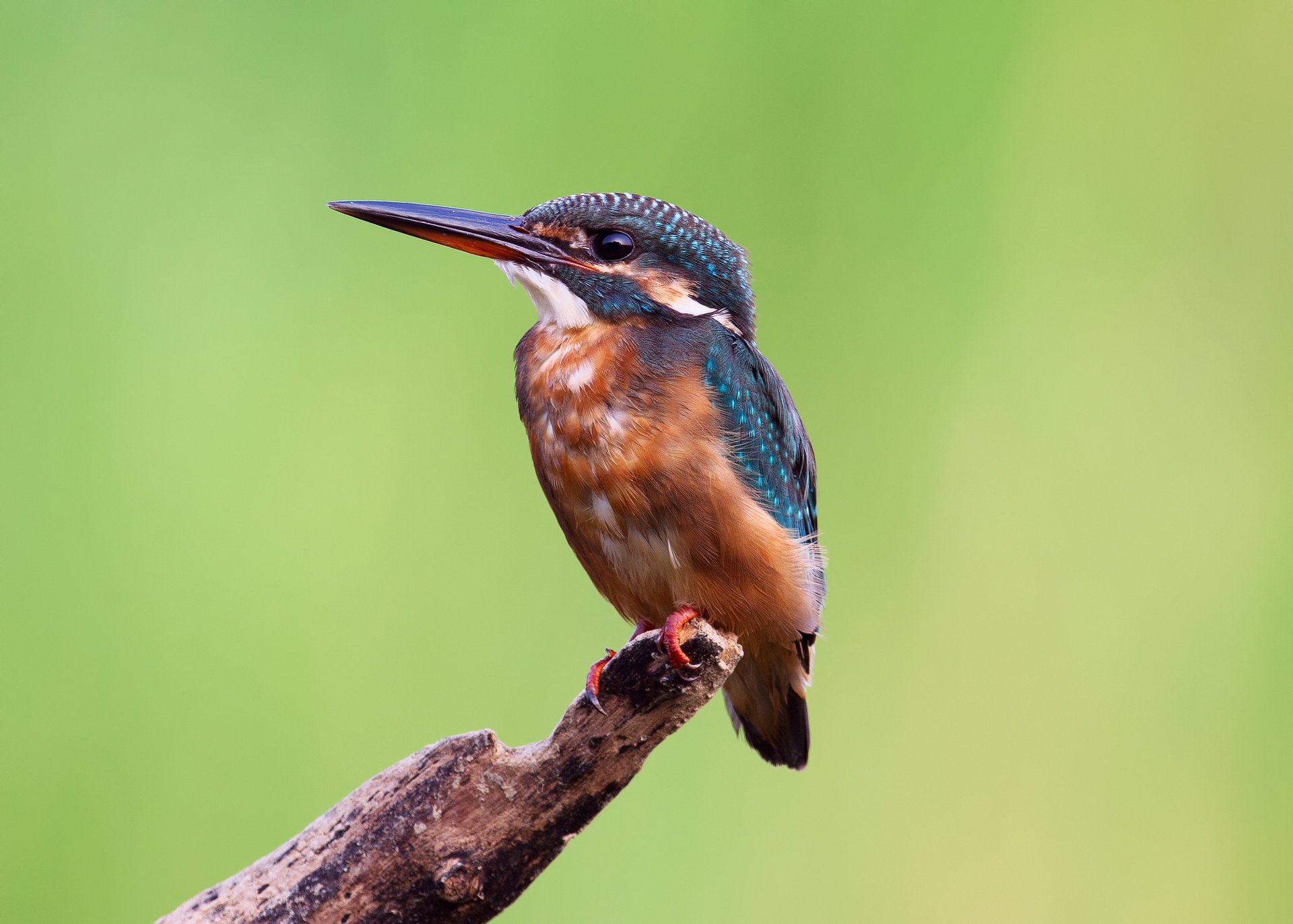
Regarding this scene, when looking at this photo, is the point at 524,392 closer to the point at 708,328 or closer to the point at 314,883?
the point at 708,328

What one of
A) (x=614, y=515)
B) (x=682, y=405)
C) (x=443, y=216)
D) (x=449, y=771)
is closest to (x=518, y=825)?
(x=449, y=771)

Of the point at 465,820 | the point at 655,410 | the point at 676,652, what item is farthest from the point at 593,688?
the point at 655,410

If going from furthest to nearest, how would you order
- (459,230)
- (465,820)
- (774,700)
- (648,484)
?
(774,700), (459,230), (648,484), (465,820)

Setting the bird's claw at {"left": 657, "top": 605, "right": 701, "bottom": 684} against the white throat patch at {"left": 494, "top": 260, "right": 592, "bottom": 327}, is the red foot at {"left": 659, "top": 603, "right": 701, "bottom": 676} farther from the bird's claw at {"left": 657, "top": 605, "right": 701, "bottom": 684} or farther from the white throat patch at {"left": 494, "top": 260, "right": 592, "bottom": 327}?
the white throat patch at {"left": 494, "top": 260, "right": 592, "bottom": 327}

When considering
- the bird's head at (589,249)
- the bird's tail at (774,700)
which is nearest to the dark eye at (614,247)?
the bird's head at (589,249)

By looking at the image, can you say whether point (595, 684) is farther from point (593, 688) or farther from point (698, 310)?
point (698, 310)

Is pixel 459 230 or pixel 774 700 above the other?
pixel 459 230
